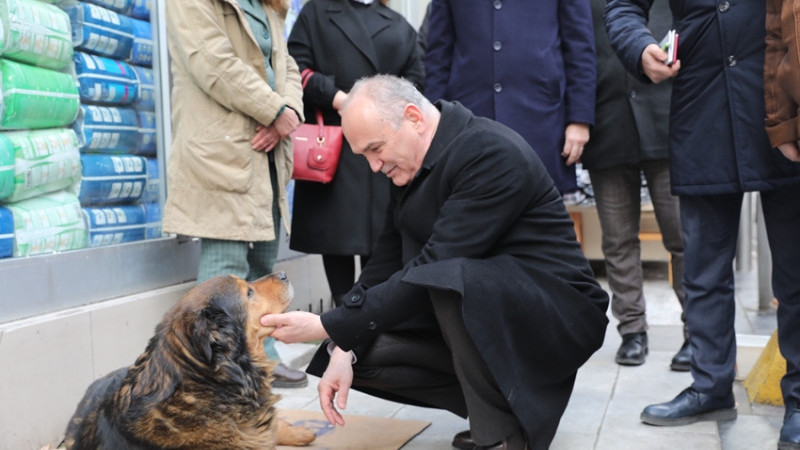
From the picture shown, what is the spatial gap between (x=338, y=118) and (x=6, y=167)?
1.73 meters

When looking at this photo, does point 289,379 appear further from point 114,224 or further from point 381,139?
point 381,139

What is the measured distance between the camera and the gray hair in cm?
295

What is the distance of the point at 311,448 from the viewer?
11.3ft

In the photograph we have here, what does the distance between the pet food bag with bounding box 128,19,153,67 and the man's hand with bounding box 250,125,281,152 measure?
0.92 metres

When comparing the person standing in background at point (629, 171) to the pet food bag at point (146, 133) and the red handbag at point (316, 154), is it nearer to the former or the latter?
the red handbag at point (316, 154)

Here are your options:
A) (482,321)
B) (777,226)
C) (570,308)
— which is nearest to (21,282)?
(482,321)

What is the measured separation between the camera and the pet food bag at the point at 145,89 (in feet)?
14.8

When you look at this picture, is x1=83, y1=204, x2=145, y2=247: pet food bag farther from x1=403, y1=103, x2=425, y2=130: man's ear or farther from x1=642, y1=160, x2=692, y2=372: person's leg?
x1=642, y1=160, x2=692, y2=372: person's leg

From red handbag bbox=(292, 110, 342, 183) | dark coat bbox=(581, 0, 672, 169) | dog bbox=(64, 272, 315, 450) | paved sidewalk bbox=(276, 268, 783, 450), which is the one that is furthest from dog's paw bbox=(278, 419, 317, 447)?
dark coat bbox=(581, 0, 672, 169)

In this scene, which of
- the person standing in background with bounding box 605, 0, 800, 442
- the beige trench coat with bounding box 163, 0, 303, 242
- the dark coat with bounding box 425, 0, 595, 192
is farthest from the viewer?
the dark coat with bounding box 425, 0, 595, 192

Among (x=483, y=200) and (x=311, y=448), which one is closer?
(x=483, y=200)

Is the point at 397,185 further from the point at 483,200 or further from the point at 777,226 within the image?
the point at 777,226

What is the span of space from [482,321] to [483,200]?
15.6 inches

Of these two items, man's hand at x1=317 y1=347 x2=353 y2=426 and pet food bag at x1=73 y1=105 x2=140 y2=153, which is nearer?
man's hand at x1=317 y1=347 x2=353 y2=426
